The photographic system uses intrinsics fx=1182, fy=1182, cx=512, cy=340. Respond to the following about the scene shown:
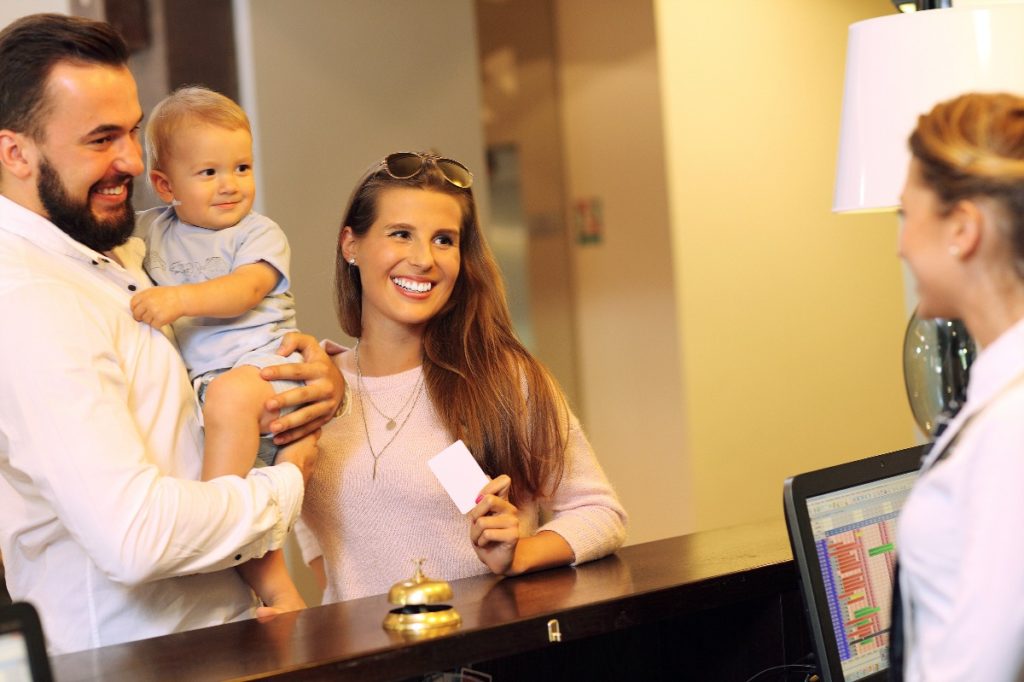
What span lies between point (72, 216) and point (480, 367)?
0.82 meters

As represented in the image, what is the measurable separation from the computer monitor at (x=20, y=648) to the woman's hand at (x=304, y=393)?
3.17 feet

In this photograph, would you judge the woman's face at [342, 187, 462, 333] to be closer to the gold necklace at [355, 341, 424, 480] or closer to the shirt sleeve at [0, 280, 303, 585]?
the gold necklace at [355, 341, 424, 480]

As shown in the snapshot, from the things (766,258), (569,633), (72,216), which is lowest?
(569,633)

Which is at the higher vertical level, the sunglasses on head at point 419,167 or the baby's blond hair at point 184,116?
the baby's blond hair at point 184,116

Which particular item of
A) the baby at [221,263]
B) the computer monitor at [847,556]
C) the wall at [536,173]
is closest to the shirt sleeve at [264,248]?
the baby at [221,263]

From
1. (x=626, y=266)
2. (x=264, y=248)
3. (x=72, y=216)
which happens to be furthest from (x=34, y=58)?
(x=626, y=266)

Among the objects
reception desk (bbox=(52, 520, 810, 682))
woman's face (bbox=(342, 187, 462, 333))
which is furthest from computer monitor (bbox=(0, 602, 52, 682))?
woman's face (bbox=(342, 187, 462, 333))

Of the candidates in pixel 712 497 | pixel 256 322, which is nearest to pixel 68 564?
pixel 256 322

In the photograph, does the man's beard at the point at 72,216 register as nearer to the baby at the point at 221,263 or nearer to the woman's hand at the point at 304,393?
the baby at the point at 221,263

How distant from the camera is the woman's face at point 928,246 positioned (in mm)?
1229

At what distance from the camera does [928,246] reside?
124 cm

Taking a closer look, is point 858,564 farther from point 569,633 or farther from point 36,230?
point 36,230

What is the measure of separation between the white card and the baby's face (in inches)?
27.0

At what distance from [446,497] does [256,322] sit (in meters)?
0.48
